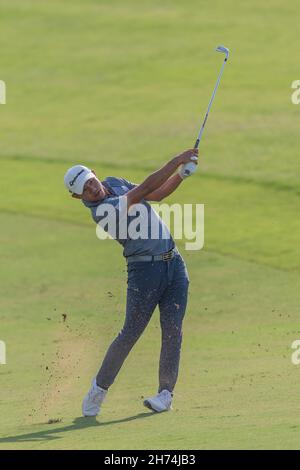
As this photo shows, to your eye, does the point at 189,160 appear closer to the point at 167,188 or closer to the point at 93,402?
the point at 167,188

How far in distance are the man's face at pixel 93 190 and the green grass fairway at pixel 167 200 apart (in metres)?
1.81

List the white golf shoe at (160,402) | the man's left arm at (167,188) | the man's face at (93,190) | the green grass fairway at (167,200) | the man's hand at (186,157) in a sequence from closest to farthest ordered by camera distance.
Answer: the man's face at (93,190), the man's hand at (186,157), the white golf shoe at (160,402), the green grass fairway at (167,200), the man's left arm at (167,188)

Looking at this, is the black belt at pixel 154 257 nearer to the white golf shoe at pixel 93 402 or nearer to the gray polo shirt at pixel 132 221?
the gray polo shirt at pixel 132 221

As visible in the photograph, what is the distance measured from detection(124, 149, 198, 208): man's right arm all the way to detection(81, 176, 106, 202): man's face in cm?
21

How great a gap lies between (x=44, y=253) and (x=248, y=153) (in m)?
8.78

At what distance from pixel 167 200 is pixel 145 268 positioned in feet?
43.3

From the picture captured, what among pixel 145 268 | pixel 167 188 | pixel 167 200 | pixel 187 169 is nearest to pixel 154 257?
pixel 145 268

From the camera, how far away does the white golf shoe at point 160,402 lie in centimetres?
1089

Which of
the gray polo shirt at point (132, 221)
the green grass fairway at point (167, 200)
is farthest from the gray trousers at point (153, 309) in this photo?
the green grass fairway at point (167, 200)

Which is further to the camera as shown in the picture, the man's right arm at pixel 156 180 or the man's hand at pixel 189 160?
the man's hand at pixel 189 160

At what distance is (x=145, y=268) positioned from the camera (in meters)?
10.9

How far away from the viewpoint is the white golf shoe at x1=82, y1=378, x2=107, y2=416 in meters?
10.9

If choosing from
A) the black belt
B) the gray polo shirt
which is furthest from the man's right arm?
the black belt
